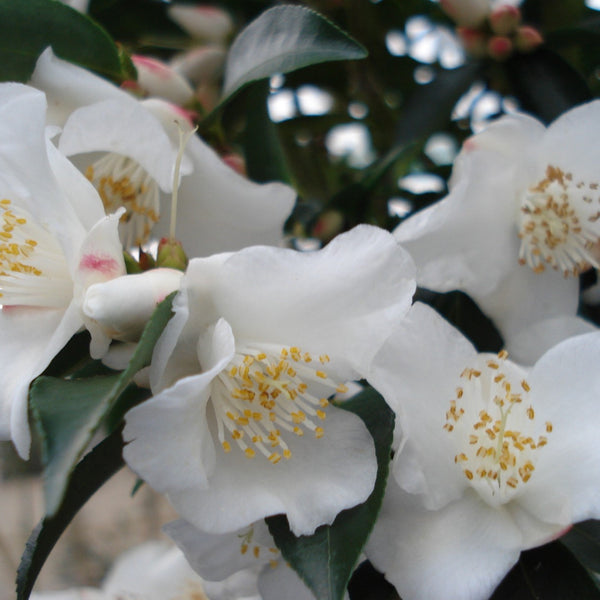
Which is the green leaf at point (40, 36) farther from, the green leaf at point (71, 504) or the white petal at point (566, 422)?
the white petal at point (566, 422)

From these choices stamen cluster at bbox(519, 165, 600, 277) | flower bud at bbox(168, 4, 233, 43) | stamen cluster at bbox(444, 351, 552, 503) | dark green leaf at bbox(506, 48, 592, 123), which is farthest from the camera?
Answer: flower bud at bbox(168, 4, 233, 43)

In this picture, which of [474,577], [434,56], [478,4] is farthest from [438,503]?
[434,56]

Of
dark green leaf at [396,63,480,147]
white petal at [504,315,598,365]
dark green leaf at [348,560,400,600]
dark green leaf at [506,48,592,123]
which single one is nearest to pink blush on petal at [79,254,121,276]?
dark green leaf at [348,560,400,600]

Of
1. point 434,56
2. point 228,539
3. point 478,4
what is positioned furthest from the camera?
point 434,56

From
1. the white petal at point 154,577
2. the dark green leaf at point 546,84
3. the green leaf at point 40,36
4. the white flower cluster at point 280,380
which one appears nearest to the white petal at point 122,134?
the white flower cluster at point 280,380

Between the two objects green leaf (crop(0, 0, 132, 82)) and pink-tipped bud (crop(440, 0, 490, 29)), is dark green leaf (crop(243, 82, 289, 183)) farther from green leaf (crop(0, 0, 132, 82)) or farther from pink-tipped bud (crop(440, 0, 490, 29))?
pink-tipped bud (crop(440, 0, 490, 29))

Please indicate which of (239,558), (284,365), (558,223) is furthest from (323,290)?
(558,223)

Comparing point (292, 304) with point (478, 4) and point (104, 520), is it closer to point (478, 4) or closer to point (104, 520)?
point (478, 4)
